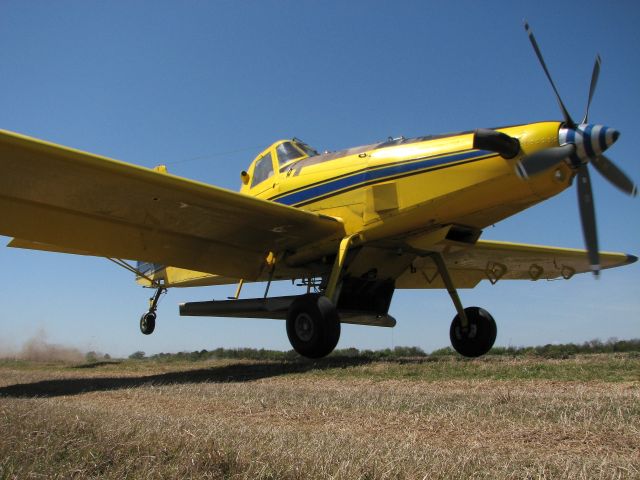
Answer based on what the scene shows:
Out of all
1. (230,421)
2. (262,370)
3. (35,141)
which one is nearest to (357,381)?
(262,370)

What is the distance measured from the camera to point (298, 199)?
11.4 metres

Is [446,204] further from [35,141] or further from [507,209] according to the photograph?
[35,141]

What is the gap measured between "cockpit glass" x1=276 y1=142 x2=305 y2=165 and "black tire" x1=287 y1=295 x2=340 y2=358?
382 centimetres

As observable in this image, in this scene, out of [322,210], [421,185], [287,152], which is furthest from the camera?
[287,152]

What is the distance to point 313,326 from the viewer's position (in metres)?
9.41

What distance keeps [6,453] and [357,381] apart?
5863 millimetres

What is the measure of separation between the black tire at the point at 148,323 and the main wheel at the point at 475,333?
1197 cm

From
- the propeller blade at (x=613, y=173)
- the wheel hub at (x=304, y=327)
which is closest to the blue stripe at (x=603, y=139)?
the propeller blade at (x=613, y=173)

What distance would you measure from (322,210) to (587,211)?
475 centimetres

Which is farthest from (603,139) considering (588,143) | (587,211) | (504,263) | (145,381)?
(145,381)

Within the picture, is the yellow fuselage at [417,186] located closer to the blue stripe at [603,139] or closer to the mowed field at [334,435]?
the blue stripe at [603,139]

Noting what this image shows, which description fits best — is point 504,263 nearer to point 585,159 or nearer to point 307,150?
point 307,150

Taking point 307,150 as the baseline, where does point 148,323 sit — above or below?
below

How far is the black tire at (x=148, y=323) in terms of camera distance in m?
19.7
